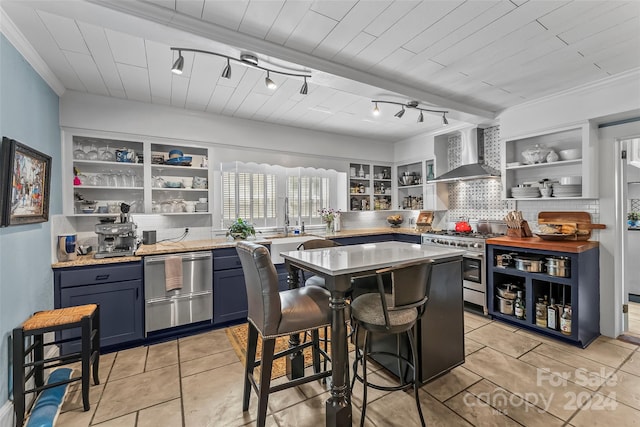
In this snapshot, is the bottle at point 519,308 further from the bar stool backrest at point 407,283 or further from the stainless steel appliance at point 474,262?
the bar stool backrest at point 407,283

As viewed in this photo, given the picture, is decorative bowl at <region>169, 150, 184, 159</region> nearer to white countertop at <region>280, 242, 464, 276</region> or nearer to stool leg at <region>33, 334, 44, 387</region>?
stool leg at <region>33, 334, 44, 387</region>

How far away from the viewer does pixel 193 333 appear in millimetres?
3318

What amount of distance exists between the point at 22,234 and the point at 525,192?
16.5 ft

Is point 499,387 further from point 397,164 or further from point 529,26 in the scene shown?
point 397,164

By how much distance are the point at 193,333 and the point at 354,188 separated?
351 centimetres

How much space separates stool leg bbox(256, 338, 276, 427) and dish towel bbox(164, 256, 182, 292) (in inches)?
73.6

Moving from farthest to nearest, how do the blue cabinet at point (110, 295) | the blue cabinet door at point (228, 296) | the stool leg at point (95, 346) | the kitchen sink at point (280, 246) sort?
the kitchen sink at point (280, 246) → the blue cabinet door at point (228, 296) → the blue cabinet at point (110, 295) → the stool leg at point (95, 346)

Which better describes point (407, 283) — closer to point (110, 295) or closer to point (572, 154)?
point (110, 295)

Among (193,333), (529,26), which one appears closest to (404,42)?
(529,26)

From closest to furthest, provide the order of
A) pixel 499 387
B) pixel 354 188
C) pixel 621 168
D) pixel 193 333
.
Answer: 1. pixel 499 387
2. pixel 621 168
3. pixel 193 333
4. pixel 354 188

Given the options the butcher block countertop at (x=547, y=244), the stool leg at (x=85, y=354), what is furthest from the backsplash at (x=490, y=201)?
the stool leg at (x=85, y=354)

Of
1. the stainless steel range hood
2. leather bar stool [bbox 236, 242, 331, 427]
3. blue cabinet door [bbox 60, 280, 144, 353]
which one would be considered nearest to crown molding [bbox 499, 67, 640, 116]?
the stainless steel range hood

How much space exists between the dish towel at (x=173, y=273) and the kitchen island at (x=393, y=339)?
5.02ft

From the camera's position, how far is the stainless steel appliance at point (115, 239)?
9.82 feet
